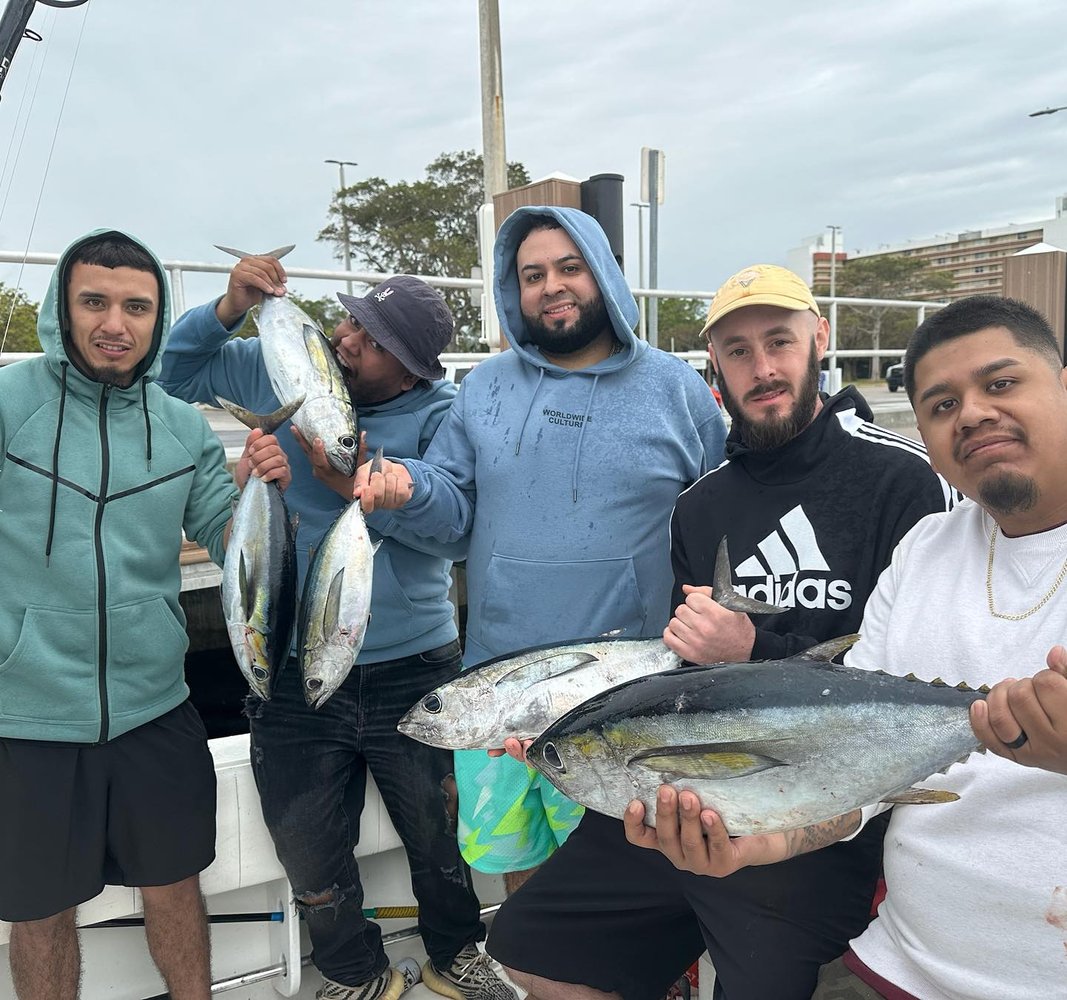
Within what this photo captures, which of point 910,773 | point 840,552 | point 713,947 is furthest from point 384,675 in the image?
point 910,773

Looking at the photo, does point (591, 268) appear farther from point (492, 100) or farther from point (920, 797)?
point (492, 100)

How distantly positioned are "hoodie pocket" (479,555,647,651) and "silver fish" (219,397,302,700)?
66 centimetres

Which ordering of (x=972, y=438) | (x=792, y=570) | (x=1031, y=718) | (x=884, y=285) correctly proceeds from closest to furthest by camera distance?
(x=1031, y=718), (x=972, y=438), (x=792, y=570), (x=884, y=285)

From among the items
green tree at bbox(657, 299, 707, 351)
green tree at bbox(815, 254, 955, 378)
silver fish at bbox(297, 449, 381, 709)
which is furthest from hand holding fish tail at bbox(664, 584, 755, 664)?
green tree at bbox(815, 254, 955, 378)

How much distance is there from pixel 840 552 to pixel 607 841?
38.8 inches

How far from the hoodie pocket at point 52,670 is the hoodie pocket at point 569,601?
3.86ft

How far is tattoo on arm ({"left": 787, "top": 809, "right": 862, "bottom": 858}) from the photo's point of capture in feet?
5.60

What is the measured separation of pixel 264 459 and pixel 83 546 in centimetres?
56

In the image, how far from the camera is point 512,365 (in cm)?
274

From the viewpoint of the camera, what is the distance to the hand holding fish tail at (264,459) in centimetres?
221

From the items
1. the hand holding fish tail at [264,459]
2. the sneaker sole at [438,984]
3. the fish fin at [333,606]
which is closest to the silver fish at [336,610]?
the fish fin at [333,606]

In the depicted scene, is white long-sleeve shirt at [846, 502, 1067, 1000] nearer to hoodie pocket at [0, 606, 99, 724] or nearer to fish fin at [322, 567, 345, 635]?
fish fin at [322, 567, 345, 635]

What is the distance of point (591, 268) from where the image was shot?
2582 mm

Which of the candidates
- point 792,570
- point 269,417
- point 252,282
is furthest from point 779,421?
point 252,282
